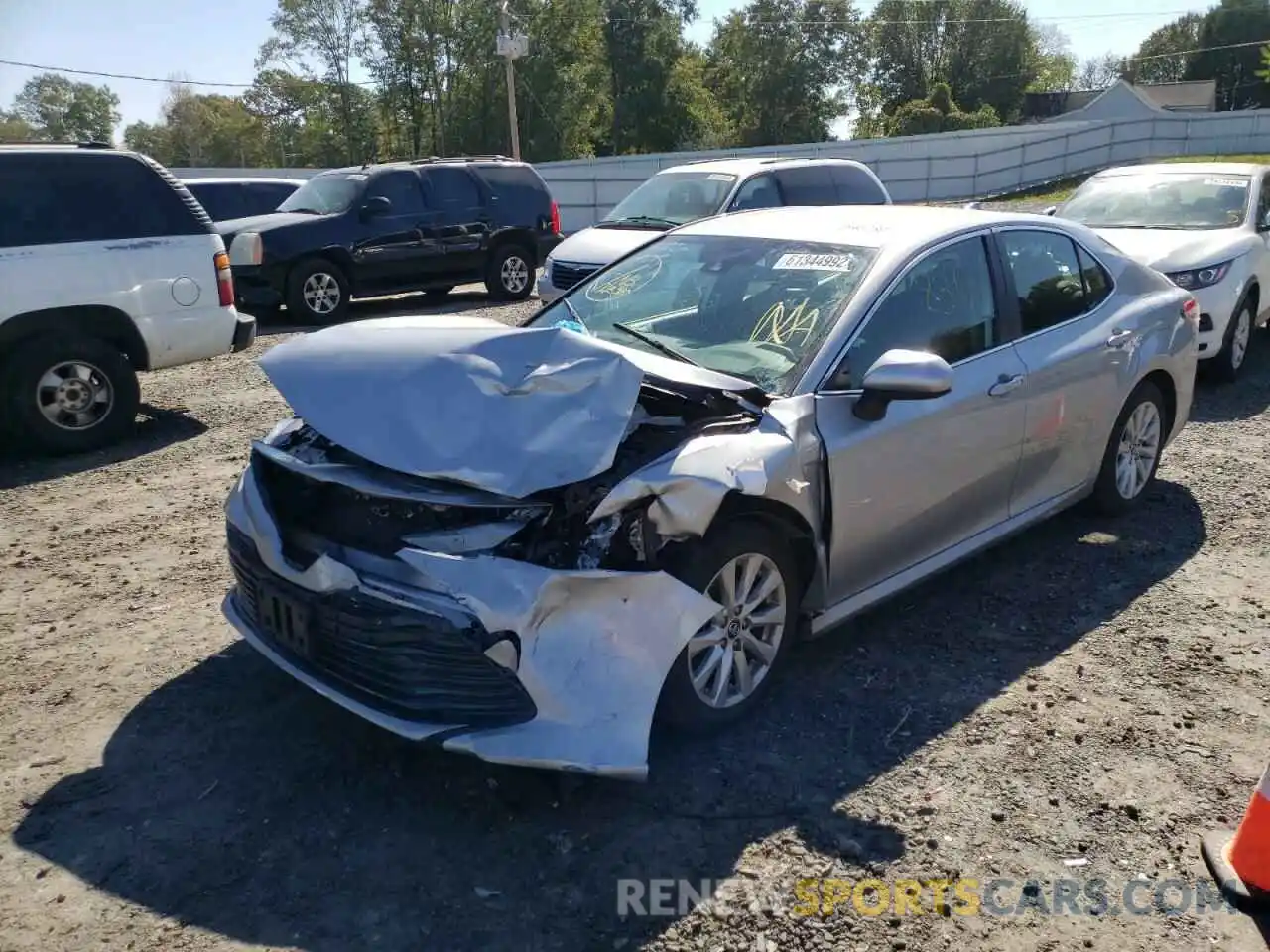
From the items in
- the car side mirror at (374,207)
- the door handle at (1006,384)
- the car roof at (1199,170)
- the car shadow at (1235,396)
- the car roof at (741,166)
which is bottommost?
the car shadow at (1235,396)

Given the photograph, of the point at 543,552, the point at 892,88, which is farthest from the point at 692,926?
the point at 892,88

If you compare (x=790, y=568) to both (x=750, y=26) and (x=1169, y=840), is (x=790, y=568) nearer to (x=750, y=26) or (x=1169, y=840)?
(x=1169, y=840)

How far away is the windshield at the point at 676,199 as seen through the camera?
35.7 ft

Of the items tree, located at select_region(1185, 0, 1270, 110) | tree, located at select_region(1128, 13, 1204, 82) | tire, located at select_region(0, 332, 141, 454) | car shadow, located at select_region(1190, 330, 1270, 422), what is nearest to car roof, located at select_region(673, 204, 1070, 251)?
car shadow, located at select_region(1190, 330, 1270, 422)

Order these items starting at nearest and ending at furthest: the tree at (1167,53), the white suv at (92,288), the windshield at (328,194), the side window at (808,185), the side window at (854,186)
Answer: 1. the white suv at (92,288)
2. the side window at (808,185)
3. the side window at (854,186)
4. the windshield at (328,194)
5. the tree at (1167,53)

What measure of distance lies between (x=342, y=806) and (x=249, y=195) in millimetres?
14351

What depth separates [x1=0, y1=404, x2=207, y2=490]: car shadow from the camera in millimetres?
6821

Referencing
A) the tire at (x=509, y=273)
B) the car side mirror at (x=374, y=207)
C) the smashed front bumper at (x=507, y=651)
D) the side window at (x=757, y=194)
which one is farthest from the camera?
the tire at (x=509, y=273)

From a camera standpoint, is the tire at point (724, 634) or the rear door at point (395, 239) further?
the rear door at point (395, 239)

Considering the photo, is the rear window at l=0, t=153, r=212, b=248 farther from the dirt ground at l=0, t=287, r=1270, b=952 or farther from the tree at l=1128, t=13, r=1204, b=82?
the tree at l=1128, t=13, r=1204, b=82

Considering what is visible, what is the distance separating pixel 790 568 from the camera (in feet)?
12.2

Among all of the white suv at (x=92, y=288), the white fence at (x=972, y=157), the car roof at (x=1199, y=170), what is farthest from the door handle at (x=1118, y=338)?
the white fence at (x=972, y=157)

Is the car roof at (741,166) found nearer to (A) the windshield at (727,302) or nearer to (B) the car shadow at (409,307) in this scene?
(B) the car shadow at (409,307)

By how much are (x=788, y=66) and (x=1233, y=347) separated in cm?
6014
